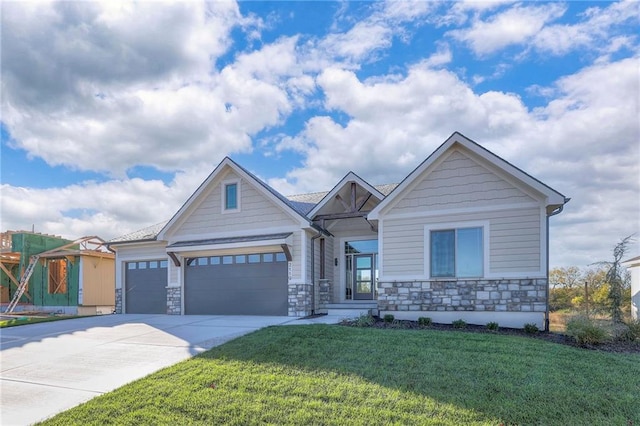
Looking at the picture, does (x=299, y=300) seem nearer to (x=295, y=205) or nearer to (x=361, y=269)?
(x=361, y=269)

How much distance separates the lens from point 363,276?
1477 cm

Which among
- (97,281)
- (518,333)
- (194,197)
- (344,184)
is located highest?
(344,184)

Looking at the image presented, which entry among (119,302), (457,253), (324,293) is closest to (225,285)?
(324,293)

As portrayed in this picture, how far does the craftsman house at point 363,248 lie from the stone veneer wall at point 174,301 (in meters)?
0.05

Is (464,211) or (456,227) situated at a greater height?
(464,211)

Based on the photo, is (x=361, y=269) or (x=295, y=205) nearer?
(x=361, y=269)

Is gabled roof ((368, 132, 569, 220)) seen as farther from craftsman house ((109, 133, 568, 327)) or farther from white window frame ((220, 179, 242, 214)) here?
white window frame ((220, 179, 242, 214))

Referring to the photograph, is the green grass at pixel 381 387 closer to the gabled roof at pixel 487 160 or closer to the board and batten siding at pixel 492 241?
the board and batten siding at pixel 492 241

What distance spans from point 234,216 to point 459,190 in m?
7.96

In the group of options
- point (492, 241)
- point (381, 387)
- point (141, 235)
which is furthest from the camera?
point (141, 235)

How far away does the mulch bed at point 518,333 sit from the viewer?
7.94 m

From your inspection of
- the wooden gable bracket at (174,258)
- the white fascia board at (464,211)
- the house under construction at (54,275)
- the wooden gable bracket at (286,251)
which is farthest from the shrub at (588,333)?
the house under construction at (54,275)

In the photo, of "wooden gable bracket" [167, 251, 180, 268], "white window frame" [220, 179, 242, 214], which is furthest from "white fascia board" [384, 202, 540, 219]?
"wooden gable bracket" [167, 251, 180, 268]

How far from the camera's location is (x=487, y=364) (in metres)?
6.16
